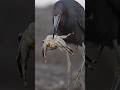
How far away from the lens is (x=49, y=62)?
5465mm

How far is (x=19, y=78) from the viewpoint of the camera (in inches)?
222

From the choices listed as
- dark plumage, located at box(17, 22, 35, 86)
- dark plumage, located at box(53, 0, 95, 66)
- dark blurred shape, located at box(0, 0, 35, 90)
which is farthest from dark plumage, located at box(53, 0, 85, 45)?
dark blurred shape, located at box(0, 0, 35, 90)

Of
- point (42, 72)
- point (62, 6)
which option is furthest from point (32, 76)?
point (62, 6)

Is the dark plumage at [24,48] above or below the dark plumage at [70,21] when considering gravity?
below

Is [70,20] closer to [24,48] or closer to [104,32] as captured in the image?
[104,32]

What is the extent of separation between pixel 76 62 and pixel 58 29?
630mm

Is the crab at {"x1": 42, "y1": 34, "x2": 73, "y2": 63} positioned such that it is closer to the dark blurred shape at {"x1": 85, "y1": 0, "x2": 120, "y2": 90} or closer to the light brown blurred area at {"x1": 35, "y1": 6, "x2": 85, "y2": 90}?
the light brown blurred area at {"x1": 35, "y1": 6, "x2": 85, "y2": 90}

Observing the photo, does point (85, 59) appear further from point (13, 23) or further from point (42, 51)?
point (13, 23)

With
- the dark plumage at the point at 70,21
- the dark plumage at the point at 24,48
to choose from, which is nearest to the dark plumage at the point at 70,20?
the dark plumage at the point at 70,21

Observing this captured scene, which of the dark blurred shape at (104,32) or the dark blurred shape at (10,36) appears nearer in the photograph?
the dark blurred shape at (104,32)

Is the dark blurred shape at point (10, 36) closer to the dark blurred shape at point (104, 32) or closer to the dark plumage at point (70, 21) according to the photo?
the dark plumage at point (70, 21)

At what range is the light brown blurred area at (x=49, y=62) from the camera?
5.43m

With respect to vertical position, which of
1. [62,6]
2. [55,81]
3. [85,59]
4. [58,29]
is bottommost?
[55,81]

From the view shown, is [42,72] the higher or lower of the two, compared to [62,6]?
lower
